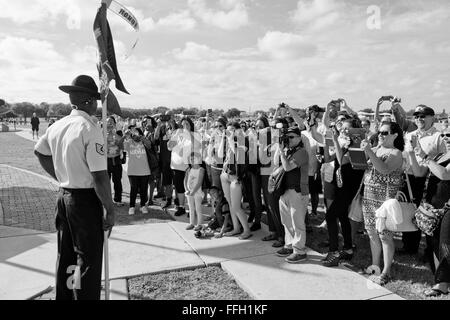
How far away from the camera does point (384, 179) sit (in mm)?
3973

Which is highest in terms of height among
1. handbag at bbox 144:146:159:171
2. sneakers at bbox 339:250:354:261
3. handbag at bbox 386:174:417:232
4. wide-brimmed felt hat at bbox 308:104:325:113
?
wide-brimmed felt hat at bbox 308:104:325:113

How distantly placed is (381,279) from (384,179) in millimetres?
1168

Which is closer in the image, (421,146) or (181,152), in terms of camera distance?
(421,146)

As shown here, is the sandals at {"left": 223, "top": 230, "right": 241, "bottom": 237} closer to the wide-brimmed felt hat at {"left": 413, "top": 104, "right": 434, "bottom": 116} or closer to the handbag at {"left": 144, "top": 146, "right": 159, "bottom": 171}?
the handbag at {"left": 144, "top": 146, "right": 159, "bottom": 171}

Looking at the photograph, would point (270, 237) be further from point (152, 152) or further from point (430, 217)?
point (152, 152)

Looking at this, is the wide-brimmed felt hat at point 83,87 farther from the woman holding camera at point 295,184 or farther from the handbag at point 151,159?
the handbag at point 151,159

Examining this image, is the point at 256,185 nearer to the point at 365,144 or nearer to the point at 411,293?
the point at 365,144

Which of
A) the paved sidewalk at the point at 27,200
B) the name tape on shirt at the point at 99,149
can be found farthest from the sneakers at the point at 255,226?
the name tape on shirt at the point at 99,149

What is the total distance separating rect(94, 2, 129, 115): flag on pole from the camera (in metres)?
3.13

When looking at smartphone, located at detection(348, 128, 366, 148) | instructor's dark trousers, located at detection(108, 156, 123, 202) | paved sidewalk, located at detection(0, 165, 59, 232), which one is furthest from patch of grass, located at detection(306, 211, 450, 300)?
paved sidewalk, located at detection(0, 165, 59, 232)

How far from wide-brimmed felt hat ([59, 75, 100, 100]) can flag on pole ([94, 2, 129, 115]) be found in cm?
10

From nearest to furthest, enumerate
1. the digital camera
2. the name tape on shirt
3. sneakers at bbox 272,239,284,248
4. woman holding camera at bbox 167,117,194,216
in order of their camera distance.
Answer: the name tape on shirt → sneakers at bbox 272,239,284,248 → woman holding camera at bbox 167,117,194,216 → the digital camera

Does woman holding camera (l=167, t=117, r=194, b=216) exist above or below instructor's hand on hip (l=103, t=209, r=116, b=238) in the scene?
above

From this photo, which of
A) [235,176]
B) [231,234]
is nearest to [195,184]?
[235,176]
